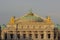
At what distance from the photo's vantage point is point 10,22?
9012 centimetres

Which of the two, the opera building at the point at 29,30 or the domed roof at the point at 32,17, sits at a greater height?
the domed roof at the point at 32,17

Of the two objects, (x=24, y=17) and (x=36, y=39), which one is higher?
(x=24, y=17)

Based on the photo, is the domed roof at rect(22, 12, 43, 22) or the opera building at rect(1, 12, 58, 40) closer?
the opera building at rect(1, 12, 58, 40)

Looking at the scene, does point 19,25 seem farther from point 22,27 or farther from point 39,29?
point 39,29

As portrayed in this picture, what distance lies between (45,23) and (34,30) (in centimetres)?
476

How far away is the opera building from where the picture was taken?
86.4 metres

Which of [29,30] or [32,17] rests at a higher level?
[32,17]

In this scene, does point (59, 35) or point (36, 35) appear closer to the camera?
point (36, 35)

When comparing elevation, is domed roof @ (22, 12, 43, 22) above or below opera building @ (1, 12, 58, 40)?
above

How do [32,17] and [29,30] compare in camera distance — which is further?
[32,17]

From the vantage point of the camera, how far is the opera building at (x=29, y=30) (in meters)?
86.4

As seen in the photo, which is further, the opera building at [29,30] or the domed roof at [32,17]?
the domed roof at [32,17]

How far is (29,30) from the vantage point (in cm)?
8838

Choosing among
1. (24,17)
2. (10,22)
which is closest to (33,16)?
(24,17)
